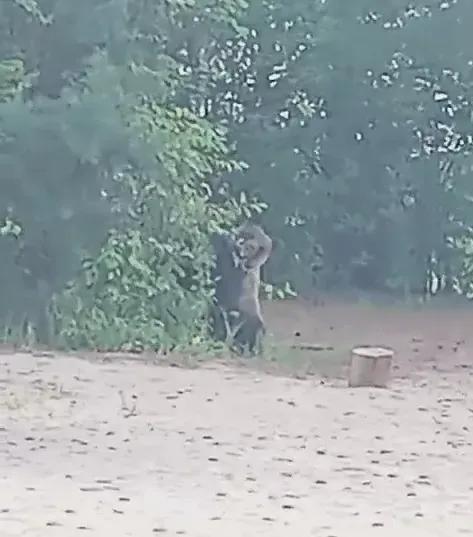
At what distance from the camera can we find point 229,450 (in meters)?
7.40

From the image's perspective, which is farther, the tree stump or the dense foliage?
the dense foliage

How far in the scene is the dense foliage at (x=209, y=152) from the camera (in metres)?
11.9

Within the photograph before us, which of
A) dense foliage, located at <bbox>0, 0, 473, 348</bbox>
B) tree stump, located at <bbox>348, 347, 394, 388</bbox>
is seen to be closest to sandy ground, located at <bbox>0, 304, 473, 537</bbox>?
tree stump, located at <bbox>348, 347, 394, 388</bbox>

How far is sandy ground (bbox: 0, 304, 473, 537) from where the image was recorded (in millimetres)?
5738

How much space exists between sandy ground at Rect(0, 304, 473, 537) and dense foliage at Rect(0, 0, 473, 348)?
125cm

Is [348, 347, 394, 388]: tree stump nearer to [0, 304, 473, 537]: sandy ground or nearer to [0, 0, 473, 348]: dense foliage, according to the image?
[0, 304, 473, 537]: sandy ground

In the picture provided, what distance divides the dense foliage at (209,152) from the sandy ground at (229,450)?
1.25 m

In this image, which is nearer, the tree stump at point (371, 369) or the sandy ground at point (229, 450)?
the sandy ground at point (229, 450)

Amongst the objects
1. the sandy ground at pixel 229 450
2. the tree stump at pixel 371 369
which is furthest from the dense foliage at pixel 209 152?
the tree stump at pixel 371 369

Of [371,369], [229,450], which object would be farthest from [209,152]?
[229,450]

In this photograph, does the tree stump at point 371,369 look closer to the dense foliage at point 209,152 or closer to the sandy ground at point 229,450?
the sandy ground at point 229,450

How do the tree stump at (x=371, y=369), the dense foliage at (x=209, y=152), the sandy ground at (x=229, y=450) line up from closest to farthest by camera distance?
the sandy ground at (x=229, y=450) < the tree stump at (x=371, y=369) < the dense foliage at (x=209, y=152)

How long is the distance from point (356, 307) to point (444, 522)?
12.1 m

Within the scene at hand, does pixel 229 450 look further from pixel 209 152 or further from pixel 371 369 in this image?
pixel 209 152
